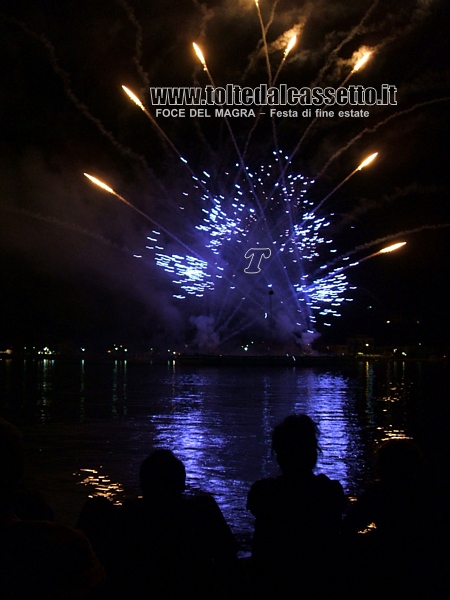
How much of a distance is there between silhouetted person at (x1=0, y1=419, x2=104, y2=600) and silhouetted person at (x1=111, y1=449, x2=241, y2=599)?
0.86 meters

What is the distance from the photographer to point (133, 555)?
3.07 metres

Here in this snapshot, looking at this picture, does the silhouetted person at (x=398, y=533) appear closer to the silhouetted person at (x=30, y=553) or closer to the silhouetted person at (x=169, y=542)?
the silhouetted person at (x=169, y=542)

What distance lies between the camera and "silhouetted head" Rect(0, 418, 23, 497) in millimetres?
2117

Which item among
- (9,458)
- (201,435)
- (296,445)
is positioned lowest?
(201,435)

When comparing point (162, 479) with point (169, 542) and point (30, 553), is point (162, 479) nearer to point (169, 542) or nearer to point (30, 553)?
point (169, 542)

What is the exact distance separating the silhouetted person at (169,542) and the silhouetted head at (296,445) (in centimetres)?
42

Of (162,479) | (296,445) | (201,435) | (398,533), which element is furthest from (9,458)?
(201,435)

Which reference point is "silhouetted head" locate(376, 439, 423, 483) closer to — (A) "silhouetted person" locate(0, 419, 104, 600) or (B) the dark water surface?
(A) "silhouetted person" locate(0, 419, 104, 600)

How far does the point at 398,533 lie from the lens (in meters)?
3.45

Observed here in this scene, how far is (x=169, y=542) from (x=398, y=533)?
1176 mm

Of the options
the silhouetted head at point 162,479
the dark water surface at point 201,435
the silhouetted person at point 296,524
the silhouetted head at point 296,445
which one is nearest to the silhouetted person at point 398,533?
the silhouetted person at point 296,524

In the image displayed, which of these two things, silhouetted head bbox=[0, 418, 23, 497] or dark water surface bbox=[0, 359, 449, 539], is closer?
silhouetted head bbox=[0, 418, 23, 497]

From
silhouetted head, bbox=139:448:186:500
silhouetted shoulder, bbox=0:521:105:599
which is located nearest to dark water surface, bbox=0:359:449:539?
silhouetted head, bbox=139:448:186:500

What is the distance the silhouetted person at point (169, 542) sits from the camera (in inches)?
119
